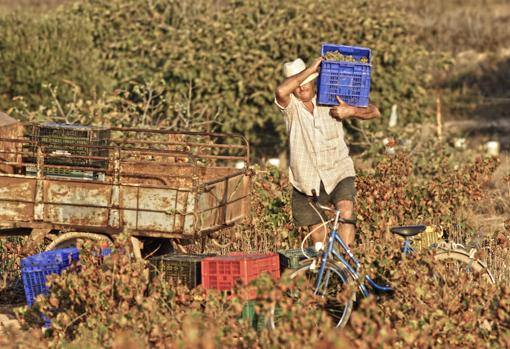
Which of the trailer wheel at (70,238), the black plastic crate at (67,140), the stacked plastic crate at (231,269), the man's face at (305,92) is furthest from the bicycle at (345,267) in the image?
the black plastic crate at (67,140)

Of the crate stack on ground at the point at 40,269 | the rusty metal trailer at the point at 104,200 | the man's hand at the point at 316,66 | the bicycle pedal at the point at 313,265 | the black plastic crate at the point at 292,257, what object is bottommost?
the crate stack on ground at the point at 40,269

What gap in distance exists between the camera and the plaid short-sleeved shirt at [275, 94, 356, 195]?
7.88 m

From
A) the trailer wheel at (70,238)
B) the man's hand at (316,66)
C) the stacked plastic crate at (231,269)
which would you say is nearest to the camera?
the stacked plastic crate at (231,269)

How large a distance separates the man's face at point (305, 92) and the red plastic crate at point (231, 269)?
124cm

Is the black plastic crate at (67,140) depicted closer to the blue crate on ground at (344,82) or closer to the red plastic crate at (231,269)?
the red plastic crate at (231,269)

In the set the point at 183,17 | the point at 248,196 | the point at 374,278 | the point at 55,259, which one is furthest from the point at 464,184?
the point at 183,17

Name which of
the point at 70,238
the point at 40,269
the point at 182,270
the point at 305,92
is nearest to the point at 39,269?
the point at 40,269

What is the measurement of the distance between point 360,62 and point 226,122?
8.22 meters

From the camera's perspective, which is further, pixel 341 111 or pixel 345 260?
pixel 341 111

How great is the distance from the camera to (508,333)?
20.6 feet

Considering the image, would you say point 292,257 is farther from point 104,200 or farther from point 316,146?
point 104,200

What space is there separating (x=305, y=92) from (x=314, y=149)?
1.43 feet

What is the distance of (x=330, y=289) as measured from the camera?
7492 mm

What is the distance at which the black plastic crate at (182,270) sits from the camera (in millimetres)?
7723
